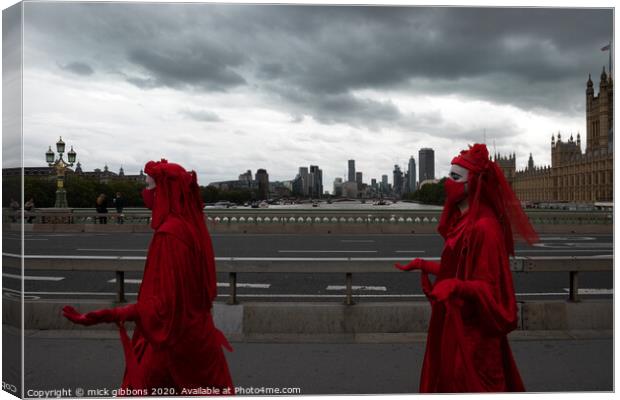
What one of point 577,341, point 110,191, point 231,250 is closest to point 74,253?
point 231,250

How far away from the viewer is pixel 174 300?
261 cm

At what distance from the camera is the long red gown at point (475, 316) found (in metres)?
2.48

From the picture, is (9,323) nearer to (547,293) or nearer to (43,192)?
(43,192)

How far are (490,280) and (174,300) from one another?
1.67m

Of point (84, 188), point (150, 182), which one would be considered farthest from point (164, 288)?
point (84, 188)

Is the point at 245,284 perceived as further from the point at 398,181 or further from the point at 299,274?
the point at 398,181

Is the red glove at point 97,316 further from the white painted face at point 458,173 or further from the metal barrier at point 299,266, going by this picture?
the metal barrier at point 299,266

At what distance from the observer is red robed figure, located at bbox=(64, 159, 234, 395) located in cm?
260

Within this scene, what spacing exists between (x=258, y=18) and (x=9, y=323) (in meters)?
2.81

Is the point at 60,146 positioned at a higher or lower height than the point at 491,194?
higher

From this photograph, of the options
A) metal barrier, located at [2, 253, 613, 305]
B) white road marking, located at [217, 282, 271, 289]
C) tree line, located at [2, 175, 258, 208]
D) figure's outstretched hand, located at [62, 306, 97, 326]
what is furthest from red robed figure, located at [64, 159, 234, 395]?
white road marking, located at [217, 282, 271, 289]

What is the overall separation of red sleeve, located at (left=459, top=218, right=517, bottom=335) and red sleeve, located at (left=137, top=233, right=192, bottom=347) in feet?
4.90

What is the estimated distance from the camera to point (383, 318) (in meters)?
4.68

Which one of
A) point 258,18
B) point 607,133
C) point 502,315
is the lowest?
point 502,315
